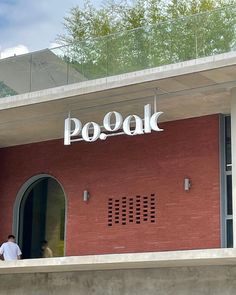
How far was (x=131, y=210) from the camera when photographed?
63.2 feet

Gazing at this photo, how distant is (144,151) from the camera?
1939 centimetres

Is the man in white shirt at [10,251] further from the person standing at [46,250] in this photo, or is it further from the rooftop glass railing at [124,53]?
the rooftop glass railing at [124,53]

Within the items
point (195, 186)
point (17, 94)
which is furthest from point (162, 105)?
point (17, 94)

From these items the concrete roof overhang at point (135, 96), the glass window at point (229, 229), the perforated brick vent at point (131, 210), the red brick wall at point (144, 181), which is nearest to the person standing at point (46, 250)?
the red brick wall at point (144, 181)

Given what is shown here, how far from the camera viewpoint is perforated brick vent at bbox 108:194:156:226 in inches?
747

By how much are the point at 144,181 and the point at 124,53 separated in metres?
3.23

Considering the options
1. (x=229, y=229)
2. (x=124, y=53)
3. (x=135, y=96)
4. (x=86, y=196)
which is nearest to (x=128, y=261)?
(x=229, y=229)

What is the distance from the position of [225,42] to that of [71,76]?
12.8 feet

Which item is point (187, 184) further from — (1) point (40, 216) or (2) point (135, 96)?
(1) point (40, 216)

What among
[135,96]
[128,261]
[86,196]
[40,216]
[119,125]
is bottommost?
[128,261]

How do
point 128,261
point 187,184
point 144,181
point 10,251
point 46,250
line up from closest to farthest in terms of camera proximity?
point 128,261, point 187,184, point 144,181, point 10,251, point 46,250

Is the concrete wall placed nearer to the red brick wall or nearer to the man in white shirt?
the man in white shirt

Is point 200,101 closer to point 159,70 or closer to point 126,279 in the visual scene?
point 159,70

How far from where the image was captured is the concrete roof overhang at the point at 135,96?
53.0ft
